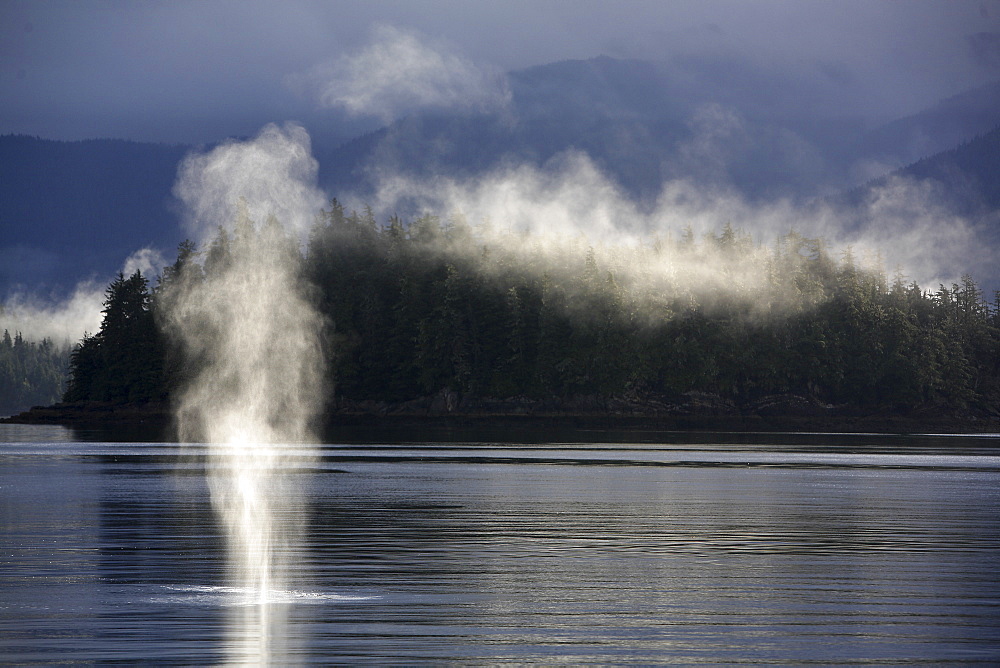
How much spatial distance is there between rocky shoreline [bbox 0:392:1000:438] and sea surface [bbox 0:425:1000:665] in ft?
425

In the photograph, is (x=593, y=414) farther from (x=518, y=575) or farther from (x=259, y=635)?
(x=259, y=635)

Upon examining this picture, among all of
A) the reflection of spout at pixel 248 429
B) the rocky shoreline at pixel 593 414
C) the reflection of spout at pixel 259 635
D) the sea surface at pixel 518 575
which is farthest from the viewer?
the rocky shoreline at pixel 593 414

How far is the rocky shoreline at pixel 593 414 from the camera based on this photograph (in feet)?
608

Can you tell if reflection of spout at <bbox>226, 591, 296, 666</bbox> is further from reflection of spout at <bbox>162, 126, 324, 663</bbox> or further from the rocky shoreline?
the rocky shoreline

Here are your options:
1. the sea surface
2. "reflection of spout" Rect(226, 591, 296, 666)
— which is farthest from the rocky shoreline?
"reflection of spout" Rect(226, 591, 296, 666)

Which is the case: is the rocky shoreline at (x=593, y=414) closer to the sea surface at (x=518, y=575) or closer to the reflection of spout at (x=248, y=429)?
the reflection of spout at (x=248, y=429)

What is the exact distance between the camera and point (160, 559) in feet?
96.4

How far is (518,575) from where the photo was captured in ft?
89.6

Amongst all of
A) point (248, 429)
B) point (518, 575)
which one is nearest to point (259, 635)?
point (518, 575)

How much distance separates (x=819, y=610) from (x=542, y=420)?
164 metres

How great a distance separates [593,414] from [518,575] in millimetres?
163718

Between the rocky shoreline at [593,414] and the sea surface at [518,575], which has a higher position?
the rocky shoreline at [593,414]

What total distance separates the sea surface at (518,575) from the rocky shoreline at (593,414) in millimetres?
129399

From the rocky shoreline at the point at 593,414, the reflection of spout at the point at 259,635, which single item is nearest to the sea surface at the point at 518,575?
the reflection of spout at the point at 259,635
